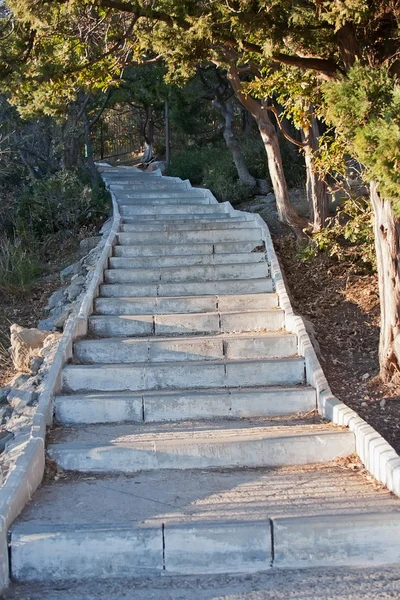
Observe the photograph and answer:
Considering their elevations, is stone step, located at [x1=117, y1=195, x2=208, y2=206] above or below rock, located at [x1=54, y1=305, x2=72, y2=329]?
above

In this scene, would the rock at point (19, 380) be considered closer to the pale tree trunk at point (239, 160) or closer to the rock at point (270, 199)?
the rock at point (270, 199)

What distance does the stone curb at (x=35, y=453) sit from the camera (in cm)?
416

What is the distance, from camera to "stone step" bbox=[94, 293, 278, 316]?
8125 mm

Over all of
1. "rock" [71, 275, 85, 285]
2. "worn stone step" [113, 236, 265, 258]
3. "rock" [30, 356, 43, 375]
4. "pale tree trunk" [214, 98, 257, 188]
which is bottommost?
"rock" [30, 356, 43, 375]

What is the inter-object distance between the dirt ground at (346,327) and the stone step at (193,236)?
0.51 meters

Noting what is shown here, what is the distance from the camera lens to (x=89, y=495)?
4.85 meters

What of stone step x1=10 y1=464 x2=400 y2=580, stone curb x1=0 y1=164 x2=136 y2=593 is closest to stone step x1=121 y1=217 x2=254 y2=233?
stone curb x1=0 y1=164 x2=136 y2=593

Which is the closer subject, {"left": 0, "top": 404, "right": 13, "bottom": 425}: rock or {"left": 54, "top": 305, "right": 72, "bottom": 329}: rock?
{"left": 0, "top": 404, "right": 13, "bottom": 425}: rock

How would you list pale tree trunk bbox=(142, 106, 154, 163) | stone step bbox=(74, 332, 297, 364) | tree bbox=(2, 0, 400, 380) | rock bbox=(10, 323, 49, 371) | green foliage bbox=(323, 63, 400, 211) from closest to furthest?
green foliage bbox=(323, 63, 400, 211)
tree bbox=(2, 0, 400, 380)
stone step bbox=(74, 332, 297, 364)
rock bbox=(10, 323, 49, 371)
pale tree trunk bbox=(142, 106, 154, 163)

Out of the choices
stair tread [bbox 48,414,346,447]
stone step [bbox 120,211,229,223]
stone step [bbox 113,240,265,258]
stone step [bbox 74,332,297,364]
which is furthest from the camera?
stone step [bbox 120,211,229,223]

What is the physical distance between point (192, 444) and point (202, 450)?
0.31ft

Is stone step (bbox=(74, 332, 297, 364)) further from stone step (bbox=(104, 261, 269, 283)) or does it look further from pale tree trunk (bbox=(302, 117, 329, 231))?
pale tree trunk (bbox=(302, 117, 329, 231))

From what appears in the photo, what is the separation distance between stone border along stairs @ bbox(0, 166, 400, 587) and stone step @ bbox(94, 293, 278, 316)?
2 cm

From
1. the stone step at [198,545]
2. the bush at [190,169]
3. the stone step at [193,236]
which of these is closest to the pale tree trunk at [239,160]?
the bush at [190,169]
